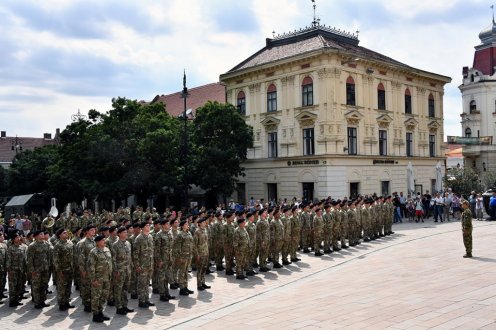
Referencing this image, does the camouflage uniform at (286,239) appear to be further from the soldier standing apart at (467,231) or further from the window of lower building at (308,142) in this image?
the window of lower building at (308,142)

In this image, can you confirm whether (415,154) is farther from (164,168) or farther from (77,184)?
(77,184)

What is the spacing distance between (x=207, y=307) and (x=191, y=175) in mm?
21601

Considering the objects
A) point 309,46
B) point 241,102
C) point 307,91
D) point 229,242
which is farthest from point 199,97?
point 229,242

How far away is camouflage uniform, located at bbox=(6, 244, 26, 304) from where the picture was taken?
484 inches

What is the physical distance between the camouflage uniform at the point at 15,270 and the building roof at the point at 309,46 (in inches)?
978

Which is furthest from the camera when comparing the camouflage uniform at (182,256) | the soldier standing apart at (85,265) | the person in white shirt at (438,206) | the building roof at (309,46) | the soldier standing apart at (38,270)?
the building roof at (309,46)

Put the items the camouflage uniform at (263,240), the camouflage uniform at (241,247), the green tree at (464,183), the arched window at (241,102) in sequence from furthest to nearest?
the arched window at (241,102)
the green tree at (464,183)
the camouflage uniform at (263,240)
the camouflage uniform at (241,247)

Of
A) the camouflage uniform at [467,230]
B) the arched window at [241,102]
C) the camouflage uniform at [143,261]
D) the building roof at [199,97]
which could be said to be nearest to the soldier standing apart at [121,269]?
the camouflage uniform at [143,261]

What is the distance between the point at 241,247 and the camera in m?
14.4

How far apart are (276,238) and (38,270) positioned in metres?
7.09

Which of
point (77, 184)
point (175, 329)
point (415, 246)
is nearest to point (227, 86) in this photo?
point (77, 184)

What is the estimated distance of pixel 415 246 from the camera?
19.4 metres

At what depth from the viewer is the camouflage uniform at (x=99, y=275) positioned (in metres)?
10.5

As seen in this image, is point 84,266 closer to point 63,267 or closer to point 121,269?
point 63,267
